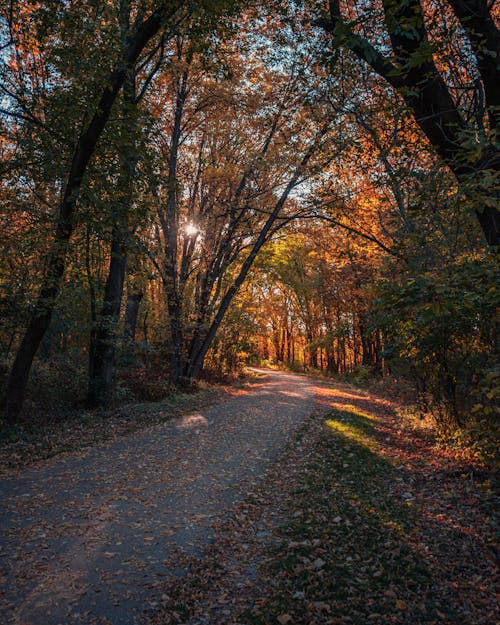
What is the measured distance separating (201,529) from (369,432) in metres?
6.27

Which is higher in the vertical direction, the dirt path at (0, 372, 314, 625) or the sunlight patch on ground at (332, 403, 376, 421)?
the sunlight patch on ground at (332, 403, 376, 421)

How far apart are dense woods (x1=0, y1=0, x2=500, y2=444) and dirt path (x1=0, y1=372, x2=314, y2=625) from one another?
324cm

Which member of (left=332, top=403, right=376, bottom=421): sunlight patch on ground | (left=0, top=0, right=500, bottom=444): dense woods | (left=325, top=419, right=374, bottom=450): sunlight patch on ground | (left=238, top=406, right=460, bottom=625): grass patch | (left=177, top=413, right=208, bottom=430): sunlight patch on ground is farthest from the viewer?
(left=332, top=403, right=376, bottom=421): sunlight patch on ground

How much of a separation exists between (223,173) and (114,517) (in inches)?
510

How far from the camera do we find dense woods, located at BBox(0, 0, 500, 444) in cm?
459

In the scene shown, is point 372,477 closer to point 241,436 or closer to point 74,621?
point 241,436

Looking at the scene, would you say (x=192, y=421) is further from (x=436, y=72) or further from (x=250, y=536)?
(x=436, y=72)

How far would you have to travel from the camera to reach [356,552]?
4.45m

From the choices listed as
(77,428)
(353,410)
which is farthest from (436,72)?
(353,410)

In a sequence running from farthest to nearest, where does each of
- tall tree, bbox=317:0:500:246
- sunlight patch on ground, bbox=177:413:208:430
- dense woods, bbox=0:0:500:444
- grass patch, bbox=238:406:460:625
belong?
sunlight patch on ground, bbox=177:413:208:430, dense woods, bbox=0:0:500:444, tall tree, bbox=317:0:500:246, grass patch, bbox=238:406:460:625

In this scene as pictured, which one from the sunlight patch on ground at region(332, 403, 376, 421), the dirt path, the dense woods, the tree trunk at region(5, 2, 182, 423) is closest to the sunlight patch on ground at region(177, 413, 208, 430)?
the dirt path

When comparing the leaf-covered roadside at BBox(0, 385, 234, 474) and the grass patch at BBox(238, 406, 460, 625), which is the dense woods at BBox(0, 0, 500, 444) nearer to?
the leaf-covered roadside at BBox(0, 385, 234, 474)

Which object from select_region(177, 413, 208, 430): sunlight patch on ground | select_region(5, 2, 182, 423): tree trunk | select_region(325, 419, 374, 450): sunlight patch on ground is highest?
select_region(5, 2, 182, 423): tree trunk

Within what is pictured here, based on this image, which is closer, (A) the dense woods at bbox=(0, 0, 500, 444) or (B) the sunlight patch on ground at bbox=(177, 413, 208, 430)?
(A) the dense woods at bbox=(0, 0, 500, 444)
